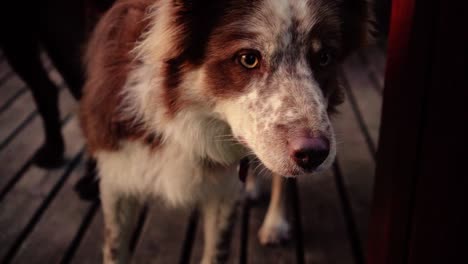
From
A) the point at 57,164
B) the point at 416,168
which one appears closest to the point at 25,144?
the point at 57,164

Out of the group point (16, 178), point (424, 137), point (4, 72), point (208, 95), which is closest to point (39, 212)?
point (16, 178)

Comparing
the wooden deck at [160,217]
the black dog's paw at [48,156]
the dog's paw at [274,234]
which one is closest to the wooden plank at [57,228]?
the wooden deck at [160,217]

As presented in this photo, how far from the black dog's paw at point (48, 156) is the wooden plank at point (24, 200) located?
0.10 feet

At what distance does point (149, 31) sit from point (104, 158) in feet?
1.46

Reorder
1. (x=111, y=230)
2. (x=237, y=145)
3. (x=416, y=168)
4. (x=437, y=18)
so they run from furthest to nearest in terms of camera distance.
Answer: (x=111, y=230) → (x=237, y=145) → (x=416, y=168) → (x=437, y=18)

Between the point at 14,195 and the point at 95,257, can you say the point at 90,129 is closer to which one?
the point at 95,257

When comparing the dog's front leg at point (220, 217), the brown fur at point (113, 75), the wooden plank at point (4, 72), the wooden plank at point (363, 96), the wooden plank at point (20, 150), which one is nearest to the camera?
the brown fur at point (113, 75)

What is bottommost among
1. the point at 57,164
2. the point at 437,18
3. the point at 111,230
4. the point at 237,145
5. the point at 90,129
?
the point at 57,164

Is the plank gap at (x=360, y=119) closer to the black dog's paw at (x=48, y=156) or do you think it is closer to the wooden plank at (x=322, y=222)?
the wooden plank at (x=322, y=222)

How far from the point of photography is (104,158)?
5.45 ft

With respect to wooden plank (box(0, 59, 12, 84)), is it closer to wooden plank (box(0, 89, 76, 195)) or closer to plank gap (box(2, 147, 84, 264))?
wooden plank (box(0, 89, 76, 195))

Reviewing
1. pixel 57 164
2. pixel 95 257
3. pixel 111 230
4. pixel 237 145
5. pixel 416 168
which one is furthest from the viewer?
pixel 57 164

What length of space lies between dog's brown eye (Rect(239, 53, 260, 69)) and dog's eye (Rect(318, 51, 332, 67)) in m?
0.19

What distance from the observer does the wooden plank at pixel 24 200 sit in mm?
2068
